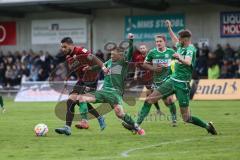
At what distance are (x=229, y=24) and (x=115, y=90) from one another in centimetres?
2592

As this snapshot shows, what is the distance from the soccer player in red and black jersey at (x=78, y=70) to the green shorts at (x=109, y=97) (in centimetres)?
73

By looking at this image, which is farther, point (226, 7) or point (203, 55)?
point (226, 7)

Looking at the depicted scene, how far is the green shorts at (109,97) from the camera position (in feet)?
52.7

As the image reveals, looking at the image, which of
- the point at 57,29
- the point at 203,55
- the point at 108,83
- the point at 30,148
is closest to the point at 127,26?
the point at 57,29

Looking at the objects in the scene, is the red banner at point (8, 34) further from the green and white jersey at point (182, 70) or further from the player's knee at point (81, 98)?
the green and white jersey at point (182, 70)

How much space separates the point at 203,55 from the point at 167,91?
2240 centimetres

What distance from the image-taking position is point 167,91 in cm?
1636

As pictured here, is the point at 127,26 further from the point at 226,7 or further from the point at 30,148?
the point at 30,148

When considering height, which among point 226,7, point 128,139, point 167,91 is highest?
point 226,7

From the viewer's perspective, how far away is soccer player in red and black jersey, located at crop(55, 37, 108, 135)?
53.5 feet

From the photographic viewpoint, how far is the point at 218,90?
3456 cm

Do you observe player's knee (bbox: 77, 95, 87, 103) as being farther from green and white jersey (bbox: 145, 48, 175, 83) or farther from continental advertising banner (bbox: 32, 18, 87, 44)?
continental advertising banner (bbox: 32, 18, 87, 44)

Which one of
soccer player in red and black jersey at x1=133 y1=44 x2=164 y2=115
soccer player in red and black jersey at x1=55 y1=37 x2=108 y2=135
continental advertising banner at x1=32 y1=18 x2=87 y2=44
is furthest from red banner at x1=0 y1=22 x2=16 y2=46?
soccer player in red and black jersey at x1=55 y1=37 x2=108 y2=135

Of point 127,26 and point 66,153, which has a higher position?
point 127,26
